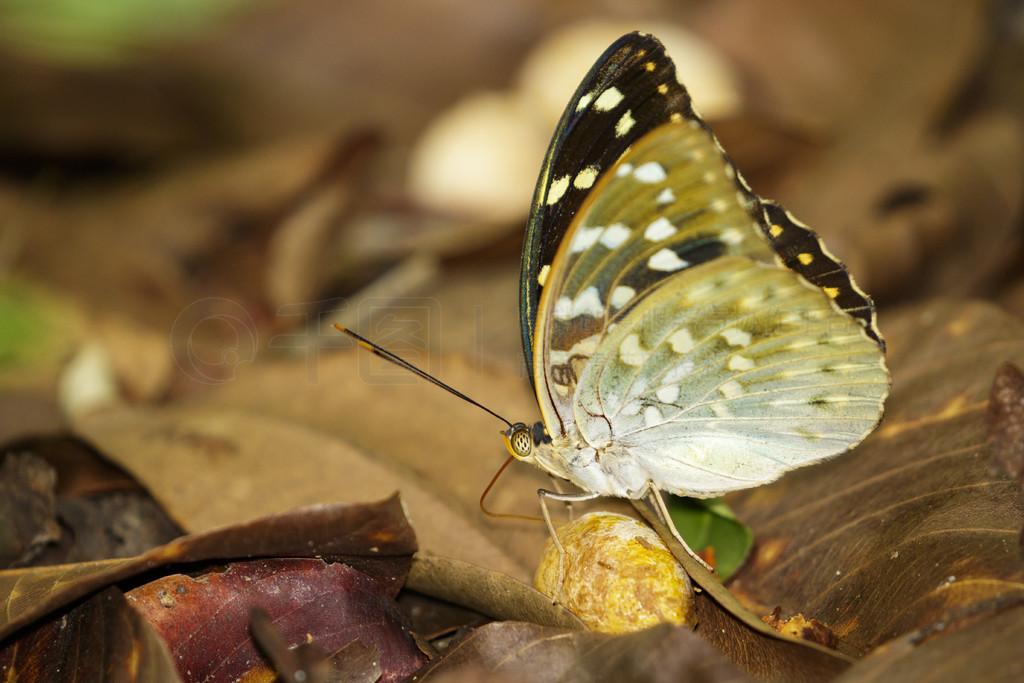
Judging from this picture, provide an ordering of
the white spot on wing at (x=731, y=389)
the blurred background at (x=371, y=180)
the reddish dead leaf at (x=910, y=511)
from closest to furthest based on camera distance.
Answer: the reddish dead leaf at (x=910, y=511), the white spot on wing at (x=731, y=389), the blurred background at (x=371, y=180)

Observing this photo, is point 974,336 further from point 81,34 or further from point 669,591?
point 81,34

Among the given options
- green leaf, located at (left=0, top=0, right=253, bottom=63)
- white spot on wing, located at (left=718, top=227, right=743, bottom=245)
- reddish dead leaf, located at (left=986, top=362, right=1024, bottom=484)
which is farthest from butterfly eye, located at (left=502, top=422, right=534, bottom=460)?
green leaf, located at (left=0, top=0, right=253, bottom=63)

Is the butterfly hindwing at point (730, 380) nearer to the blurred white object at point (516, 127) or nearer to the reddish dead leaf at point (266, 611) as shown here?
the reddish dead leaf at point (266, 611)

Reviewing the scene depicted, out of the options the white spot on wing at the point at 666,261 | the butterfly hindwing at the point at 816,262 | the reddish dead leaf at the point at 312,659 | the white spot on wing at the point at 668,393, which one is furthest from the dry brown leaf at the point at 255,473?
the butterfly hindwing at the point at 816,262

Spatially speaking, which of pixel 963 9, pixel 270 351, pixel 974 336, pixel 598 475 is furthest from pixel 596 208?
pixel 963 9

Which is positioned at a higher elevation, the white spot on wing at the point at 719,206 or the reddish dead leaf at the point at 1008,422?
the white spot on wing at the point at 719,206

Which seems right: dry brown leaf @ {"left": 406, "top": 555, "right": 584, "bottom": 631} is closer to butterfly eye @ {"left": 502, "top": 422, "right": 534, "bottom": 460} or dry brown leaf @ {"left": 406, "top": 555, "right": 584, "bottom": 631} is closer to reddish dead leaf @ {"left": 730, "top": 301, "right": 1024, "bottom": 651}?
butterfly eye @ {"left": 502, "top": 422, "right": 534, "bottom": 460}

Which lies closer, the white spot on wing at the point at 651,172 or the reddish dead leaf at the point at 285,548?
the reddish dead leaf at the point at 285,548
